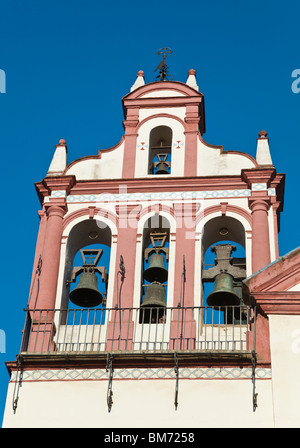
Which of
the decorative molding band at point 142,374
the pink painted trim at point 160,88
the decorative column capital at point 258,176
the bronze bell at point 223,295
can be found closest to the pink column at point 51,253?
the decorative molding band at point 142,374

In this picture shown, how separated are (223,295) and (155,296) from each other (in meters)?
1.24

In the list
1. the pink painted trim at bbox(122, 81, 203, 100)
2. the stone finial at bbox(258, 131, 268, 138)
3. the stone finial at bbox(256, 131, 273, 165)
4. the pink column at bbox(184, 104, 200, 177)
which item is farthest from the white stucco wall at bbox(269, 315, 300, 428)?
the pink painted trim at bbox(122, 81, 203, 100)

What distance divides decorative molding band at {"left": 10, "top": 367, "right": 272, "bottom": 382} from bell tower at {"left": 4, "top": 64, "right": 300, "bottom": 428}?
0.07 ft

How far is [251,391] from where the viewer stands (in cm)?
1881

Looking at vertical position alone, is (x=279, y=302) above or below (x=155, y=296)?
below

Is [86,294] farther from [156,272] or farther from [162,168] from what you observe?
[162,168]

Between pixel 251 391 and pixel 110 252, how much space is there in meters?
4.87

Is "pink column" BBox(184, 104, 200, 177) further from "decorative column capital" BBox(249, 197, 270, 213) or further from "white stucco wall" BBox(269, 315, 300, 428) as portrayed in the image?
"white stucco wall" BBox(269, 315, 300, 428)

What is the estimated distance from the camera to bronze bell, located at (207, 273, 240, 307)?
21.2 meters

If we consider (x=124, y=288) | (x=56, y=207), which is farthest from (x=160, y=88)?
(x=124, y=288)

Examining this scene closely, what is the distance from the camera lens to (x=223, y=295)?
21.3 meters

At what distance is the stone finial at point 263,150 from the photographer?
23.5 m

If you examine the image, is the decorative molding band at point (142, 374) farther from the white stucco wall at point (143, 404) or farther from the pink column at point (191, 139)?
the pink column at point (191, 139)
